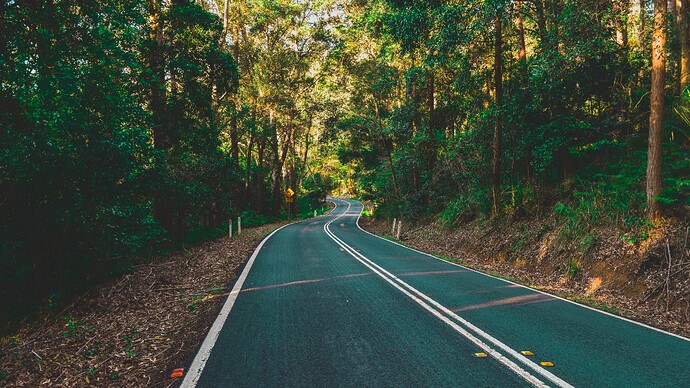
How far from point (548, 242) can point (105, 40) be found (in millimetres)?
11426

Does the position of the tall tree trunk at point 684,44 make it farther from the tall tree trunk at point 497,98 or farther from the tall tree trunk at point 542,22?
the tall tree trunk at point 497,98

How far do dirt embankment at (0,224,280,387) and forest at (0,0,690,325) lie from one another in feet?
2.62

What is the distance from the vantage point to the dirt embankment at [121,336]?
3734mm

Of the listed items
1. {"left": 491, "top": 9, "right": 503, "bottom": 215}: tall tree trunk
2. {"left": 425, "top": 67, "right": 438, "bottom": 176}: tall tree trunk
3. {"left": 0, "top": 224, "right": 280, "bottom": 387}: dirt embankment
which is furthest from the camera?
{"left": 425, "top": 67, "right": 438, "bottom": 176}: tall tree trunk

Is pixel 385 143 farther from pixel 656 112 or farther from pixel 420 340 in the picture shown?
pixel 420 340

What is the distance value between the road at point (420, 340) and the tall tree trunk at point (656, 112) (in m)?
3.34

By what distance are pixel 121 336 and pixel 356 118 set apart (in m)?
19.3

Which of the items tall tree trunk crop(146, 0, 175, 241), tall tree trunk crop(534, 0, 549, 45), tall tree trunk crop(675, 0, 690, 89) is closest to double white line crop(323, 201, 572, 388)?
tall tree trunk crop(146, 0, 175, 241)

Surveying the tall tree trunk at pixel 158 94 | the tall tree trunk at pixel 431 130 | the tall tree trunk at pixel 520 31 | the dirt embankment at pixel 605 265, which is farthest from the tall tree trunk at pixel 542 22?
the tall tree trunk at pixel 158 94

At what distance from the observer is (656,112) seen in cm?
738

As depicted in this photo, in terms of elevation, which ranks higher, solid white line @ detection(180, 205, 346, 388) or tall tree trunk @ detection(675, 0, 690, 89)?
tall tree trunk @ detection(675, 0, 690, 89)

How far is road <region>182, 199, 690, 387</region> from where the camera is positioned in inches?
137

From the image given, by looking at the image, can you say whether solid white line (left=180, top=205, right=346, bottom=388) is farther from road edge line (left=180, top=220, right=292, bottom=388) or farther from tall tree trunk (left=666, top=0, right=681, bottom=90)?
tall tree trunk (left=666, top=0, right=681, bottom=90)

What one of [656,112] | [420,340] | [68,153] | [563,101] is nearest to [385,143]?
[563,101]
